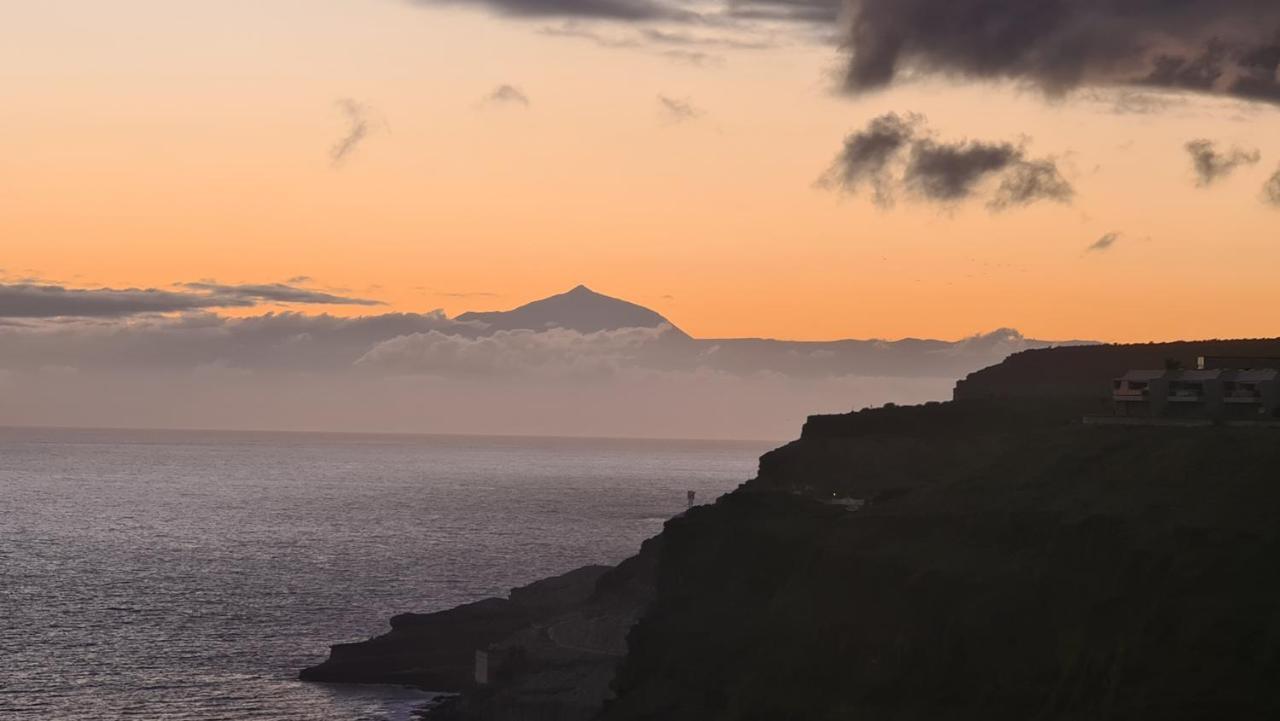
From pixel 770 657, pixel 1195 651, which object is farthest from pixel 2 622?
pixel 1195 651

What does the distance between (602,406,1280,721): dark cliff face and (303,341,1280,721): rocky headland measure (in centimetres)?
14

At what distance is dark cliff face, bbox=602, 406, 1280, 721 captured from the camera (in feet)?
212

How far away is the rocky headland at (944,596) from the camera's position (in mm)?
65812

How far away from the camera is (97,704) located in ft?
356

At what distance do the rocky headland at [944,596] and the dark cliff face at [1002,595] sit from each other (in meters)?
0.14

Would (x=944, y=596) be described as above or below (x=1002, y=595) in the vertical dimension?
below

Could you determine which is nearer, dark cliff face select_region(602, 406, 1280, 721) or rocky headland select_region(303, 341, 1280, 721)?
dark cliff face select_region(602, 406, 1280, 721)

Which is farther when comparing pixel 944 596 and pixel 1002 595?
pixel 944 596

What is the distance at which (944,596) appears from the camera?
7431cm

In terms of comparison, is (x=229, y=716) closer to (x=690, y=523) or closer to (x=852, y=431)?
(x=690, y=523)

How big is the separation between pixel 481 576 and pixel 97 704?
74.3 meters

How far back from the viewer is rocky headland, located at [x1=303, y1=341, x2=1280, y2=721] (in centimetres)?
6581

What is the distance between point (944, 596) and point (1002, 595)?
2.88 metres

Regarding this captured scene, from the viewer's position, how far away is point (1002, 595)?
72.8 meters
